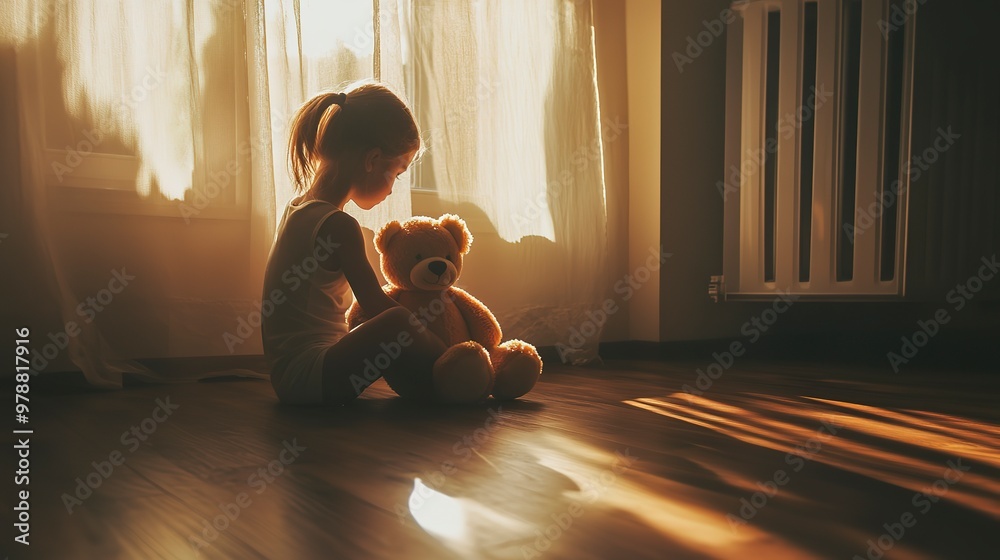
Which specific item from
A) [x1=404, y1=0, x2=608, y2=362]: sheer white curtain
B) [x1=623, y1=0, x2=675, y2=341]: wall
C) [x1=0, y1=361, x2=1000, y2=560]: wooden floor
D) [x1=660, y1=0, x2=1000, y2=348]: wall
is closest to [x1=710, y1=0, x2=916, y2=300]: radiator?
[x1=660, y1=0, x2=1000, y2=348]: wall

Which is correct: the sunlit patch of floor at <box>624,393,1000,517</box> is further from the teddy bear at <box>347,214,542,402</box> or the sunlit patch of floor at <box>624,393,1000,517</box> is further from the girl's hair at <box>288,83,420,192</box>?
the girl's hair at <box>288,83,420,192</box>

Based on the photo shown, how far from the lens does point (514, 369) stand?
126 cm

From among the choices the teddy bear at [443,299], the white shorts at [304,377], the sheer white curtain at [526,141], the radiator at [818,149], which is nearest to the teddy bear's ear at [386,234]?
the teddy bear at [443,299]

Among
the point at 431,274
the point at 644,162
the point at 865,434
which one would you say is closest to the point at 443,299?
the point at 431,274

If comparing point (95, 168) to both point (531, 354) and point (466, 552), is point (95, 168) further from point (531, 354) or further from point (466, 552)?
point (466, 552)

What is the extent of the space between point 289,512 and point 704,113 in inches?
78.0

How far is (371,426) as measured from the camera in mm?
1037

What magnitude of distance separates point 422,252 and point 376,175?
16 cm

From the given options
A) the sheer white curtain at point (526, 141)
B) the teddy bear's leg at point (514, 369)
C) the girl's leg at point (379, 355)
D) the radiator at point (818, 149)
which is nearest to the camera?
the girl's leg at point (379, 355)

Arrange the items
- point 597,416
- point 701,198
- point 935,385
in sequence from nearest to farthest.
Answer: point 597,416
point 935,385
point 701,198

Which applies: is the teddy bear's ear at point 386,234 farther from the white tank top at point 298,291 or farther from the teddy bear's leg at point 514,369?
the teddy bear's leg at point 514,369

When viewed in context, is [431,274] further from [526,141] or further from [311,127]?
[526,141]

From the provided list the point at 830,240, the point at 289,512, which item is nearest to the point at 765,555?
the point at 289,512

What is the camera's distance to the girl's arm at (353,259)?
47.8 inches
